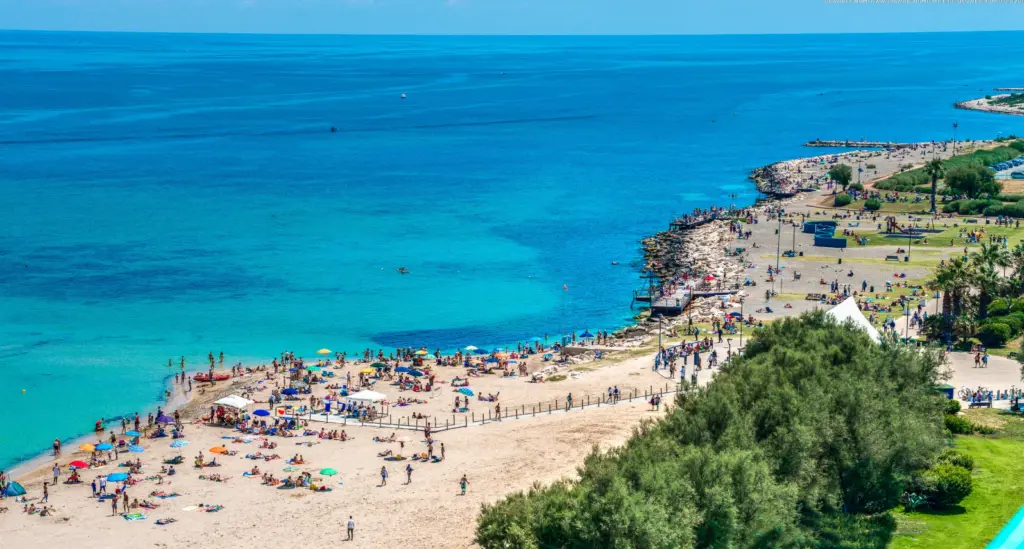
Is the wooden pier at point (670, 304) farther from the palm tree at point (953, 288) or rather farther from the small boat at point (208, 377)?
the small boat at point (208, 377)

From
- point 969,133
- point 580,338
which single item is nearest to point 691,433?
point 580,338

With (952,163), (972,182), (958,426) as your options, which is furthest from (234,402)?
(952,163)

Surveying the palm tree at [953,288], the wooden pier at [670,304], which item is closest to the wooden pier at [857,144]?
the wooden pier at [670,304]

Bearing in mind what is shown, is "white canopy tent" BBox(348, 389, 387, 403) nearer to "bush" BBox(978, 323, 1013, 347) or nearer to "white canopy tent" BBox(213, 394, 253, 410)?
"white canopy tent" BBox(213, 394, 253, 410)

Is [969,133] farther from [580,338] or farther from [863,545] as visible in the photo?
[863,545]

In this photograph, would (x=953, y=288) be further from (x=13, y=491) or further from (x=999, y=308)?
(x=13, y=491)
